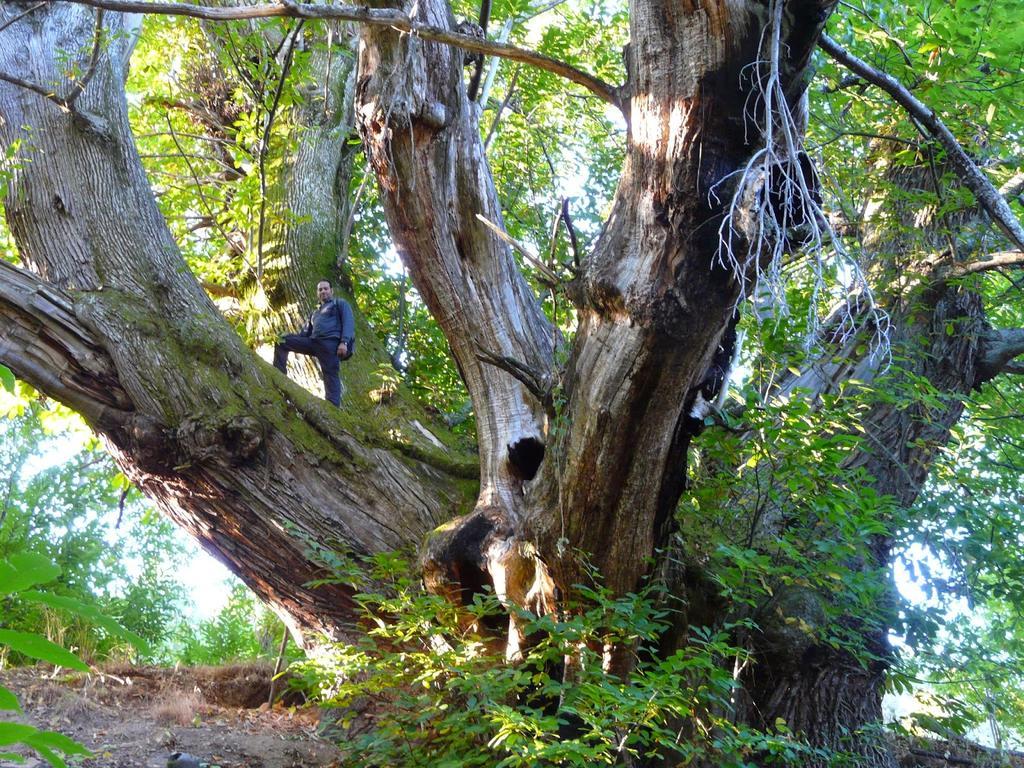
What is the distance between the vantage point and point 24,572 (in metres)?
0.77

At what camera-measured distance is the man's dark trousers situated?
649cm

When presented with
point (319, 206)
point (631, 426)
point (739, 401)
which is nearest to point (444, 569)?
point (631, 426)

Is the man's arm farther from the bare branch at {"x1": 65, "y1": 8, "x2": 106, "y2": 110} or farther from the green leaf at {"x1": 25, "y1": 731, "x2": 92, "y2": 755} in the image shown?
the green leaf at {"x1": 25, "y1": 731, "x2": 92, "y2": 755}

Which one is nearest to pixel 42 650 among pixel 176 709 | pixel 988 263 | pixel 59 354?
pixel 59 354

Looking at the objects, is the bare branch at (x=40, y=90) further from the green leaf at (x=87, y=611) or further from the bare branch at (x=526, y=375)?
the green leaf at (x=87, y=611)

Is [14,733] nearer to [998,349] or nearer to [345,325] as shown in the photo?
[345,325]

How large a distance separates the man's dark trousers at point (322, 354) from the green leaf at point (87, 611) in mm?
5679

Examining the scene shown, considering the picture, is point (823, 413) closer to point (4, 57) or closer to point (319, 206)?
point (319, 206)

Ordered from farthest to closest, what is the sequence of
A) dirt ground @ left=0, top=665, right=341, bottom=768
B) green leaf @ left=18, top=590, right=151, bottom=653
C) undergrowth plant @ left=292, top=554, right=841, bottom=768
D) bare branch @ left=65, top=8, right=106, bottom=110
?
bare branch @ left=65, top=8, right=106, bottom=110
dirt ground @ left=0, top=665, right=341, bottom=768
undergrowth plant @ left=292, top=554, right=841, bottom=768
green leaf @ left=18, top=590, right=151, bottom=653

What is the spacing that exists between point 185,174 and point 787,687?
818cm

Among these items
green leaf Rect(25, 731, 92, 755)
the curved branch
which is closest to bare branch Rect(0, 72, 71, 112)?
the curved branch

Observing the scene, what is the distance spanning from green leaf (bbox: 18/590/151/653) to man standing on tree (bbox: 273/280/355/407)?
18.8 ft

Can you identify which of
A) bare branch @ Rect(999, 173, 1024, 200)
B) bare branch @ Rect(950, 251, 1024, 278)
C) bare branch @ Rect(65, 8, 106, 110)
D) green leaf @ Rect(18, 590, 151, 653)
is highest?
bare branch @ Rect(999, 173, 1024, 200)

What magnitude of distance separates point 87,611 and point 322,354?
6033mm
